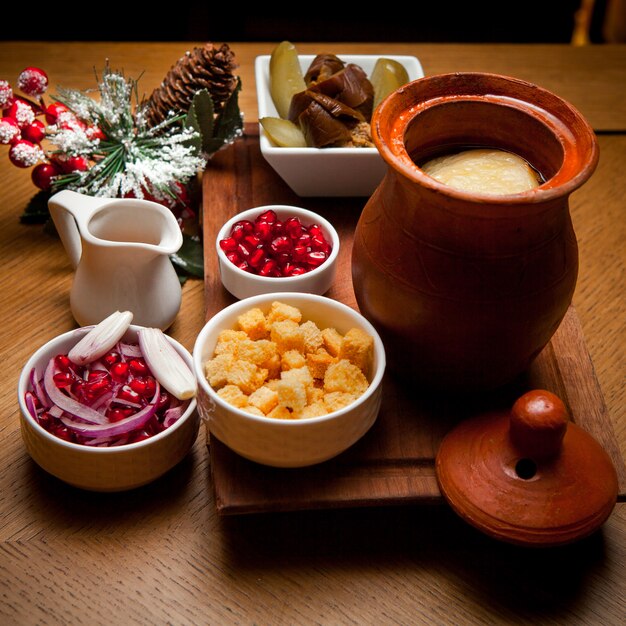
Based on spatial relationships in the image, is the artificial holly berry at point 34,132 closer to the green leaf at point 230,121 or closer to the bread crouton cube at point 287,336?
the green leaf at point 230,121

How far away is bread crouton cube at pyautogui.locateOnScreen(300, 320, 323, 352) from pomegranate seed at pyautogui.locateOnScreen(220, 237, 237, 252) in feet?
0.79

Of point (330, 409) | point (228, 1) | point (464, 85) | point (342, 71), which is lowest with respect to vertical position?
point (228, 1)

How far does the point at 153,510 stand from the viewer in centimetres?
106

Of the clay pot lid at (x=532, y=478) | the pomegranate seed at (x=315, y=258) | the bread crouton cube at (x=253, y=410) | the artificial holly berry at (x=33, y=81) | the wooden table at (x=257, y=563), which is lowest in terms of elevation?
the wooden table at (x=257, y=563)

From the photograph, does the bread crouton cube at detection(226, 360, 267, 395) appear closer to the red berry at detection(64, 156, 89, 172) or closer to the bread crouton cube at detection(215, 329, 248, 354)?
the bread crouton cube at detection(215, 329, 248, 354)

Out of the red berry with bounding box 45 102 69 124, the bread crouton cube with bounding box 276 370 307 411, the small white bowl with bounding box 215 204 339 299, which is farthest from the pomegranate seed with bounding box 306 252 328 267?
the red berry with bounding box 45 102 69 124

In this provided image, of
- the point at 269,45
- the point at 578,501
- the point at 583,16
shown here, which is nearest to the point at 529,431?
the point at 578,501

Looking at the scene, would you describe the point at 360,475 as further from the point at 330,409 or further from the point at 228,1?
the point at 228,1

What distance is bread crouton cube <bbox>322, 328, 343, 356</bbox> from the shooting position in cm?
109

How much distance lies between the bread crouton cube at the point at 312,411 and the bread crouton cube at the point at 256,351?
88mm

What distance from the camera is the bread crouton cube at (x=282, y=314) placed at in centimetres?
111

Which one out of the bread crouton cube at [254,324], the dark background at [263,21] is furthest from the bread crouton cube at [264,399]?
the dark background at [263,21]

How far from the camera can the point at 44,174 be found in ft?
4.73

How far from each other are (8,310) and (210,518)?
512mm
